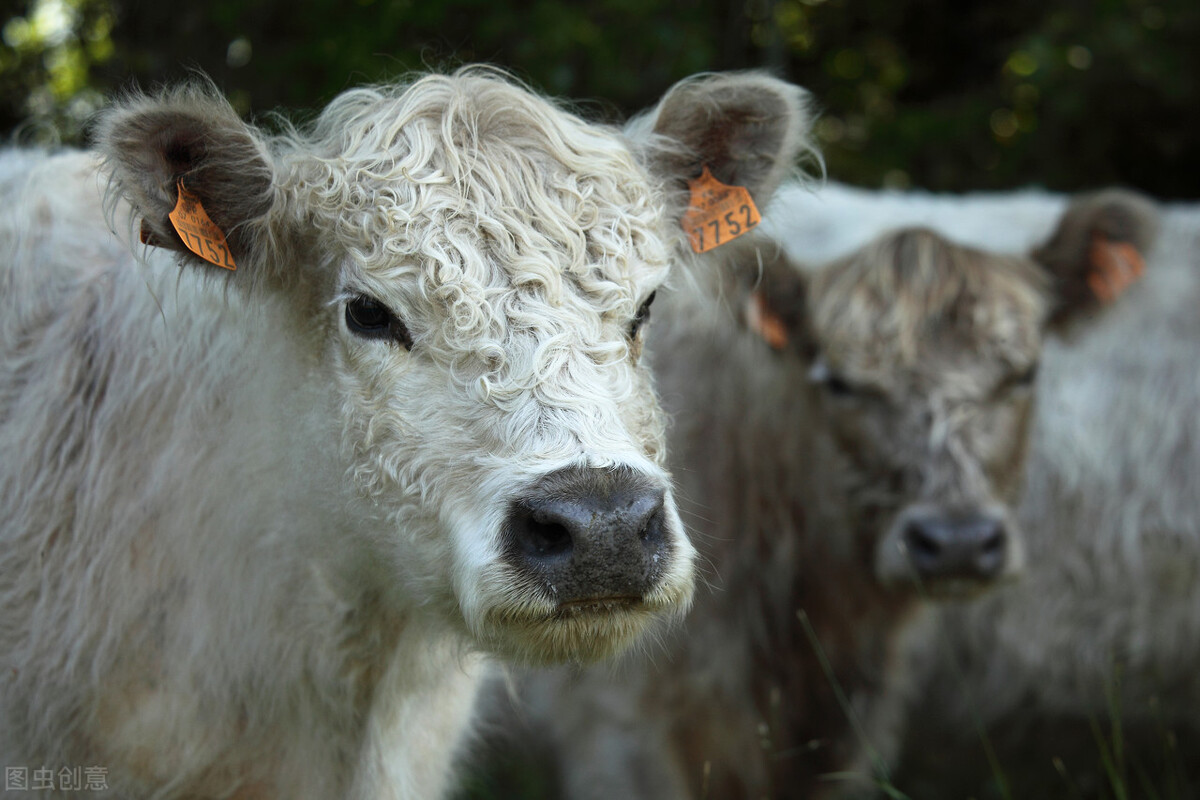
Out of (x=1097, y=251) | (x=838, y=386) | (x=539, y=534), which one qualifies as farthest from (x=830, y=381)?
(x=539, y=534)

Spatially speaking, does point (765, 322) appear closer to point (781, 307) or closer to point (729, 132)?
point (781, 307)

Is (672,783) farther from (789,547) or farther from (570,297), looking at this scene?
(570,297)

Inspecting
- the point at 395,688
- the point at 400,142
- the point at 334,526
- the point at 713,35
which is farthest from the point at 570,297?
the point at 713,35

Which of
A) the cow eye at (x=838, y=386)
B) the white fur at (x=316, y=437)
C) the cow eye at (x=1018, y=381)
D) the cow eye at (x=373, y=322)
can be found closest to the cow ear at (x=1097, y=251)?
the cow eye at (x=1018, y=381)

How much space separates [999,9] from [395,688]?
6933 mm

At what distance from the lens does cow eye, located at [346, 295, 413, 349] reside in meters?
2.15

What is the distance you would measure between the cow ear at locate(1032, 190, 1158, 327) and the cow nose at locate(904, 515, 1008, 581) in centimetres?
110

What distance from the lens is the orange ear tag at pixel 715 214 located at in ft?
9.15

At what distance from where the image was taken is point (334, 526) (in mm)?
2324

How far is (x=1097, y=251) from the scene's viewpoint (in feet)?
13.5

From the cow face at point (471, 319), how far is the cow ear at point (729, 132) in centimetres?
27

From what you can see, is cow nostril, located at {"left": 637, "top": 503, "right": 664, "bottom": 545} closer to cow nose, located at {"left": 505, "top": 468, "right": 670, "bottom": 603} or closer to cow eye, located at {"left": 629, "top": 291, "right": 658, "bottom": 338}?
cow nose, located at {"left": 505, "top": 468, "right": 670, "bottom": 603}

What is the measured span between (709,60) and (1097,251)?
2694mm

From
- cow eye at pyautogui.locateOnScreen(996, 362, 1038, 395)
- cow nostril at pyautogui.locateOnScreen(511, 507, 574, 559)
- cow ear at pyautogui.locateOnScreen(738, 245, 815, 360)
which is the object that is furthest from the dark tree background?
cow nostril at pyautogui.locateOnScreen(511, 507, 574, 559)
